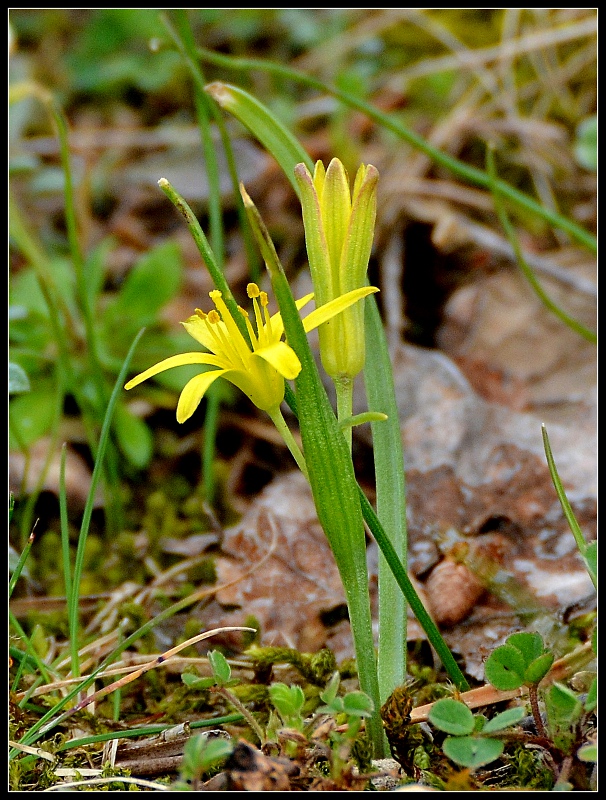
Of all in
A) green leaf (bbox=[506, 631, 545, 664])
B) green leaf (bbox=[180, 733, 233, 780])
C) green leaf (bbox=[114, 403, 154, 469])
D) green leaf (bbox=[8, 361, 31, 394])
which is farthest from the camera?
green leaf (bbox=[114, 403, 154, 469])

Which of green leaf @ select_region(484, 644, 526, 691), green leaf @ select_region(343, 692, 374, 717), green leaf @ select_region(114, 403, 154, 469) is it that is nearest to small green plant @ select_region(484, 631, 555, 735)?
green leaf @ select_region(484, 644, 526, 691)

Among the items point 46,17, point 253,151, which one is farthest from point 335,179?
point 46,17

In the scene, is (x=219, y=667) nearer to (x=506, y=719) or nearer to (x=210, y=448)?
(x=506, y=719)

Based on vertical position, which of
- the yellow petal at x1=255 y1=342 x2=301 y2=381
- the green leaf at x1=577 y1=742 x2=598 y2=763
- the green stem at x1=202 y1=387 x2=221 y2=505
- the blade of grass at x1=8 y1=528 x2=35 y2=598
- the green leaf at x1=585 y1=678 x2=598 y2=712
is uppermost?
the yellow petal at x1=255 y1=342 x2=301 y2=381

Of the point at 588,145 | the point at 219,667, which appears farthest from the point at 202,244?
the point at 588,145

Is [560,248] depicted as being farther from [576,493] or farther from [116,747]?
[116,747]

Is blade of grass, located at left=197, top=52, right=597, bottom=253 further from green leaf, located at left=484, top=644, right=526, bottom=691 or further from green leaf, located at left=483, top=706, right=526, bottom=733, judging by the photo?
green leaf, located at left=483, top=706, right=526, bottom=733

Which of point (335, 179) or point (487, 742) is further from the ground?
point (335, 179)
